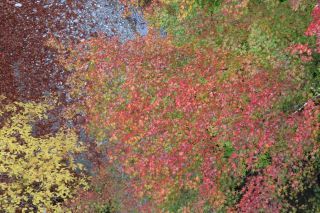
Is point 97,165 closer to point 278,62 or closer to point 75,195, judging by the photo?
point 75,195

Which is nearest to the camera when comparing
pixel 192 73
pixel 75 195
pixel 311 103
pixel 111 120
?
pixel 311 103

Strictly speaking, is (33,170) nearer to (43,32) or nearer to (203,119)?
(203,119)

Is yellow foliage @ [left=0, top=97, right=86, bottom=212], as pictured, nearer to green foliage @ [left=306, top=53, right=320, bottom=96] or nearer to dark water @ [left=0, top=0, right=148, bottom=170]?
dark water @ [left=0, top=0, right=148, bottom=170]

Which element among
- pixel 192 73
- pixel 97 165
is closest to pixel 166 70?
pixel 192 73

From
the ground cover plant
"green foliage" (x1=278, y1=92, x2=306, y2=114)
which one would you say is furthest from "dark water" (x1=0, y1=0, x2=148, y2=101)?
"green foliage" (x1=278, y1=92, x2=306, y2=114)

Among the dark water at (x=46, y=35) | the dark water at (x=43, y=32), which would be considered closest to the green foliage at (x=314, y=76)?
the dark water at (x=46, y=35)

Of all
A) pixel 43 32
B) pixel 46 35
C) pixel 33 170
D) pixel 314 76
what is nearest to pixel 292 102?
pixel 314 76

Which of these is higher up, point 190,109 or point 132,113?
point 132,113
